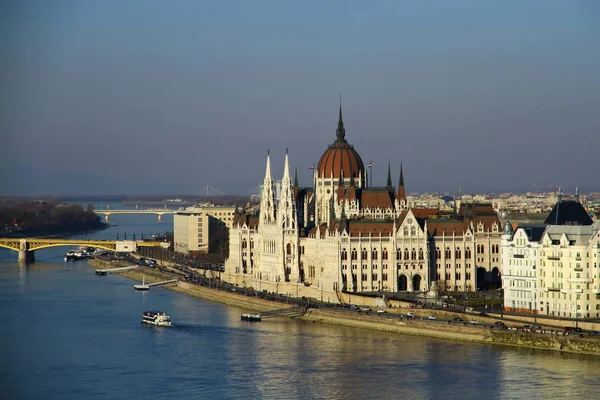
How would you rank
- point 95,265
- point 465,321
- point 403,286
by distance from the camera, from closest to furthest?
point 465,321 < point 403,286 < point 95,265

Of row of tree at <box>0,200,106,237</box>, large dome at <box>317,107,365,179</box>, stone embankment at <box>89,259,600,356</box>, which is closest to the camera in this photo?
stone embankment at <box>89,259,600,356</box>

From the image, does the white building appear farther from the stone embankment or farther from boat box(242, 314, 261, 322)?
boat box(242, 314, 261, 322)

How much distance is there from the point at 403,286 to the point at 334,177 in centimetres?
1228

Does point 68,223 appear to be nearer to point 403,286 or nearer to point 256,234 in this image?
point 256,234

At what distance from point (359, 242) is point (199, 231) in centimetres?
4531

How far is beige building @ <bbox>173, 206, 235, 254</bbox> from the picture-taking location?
118 m

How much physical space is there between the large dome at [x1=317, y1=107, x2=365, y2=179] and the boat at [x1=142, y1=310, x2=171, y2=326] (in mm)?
22197

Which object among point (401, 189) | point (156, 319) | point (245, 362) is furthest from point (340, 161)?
point (245, 362)

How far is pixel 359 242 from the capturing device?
248ft

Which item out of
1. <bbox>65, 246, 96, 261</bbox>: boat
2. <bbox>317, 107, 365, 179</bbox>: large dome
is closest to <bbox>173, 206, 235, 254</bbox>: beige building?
<bbox>65, 246, 96, 261</bbox>: boat

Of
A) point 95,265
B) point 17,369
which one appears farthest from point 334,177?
point 17,369

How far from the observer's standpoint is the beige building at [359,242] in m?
75.8

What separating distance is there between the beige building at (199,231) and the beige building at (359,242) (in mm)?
28385

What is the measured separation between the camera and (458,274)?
7731 centimetres
